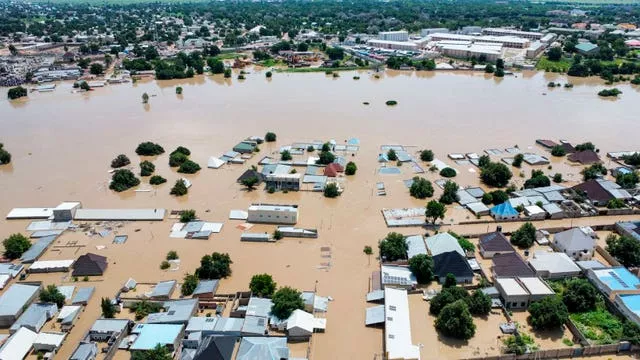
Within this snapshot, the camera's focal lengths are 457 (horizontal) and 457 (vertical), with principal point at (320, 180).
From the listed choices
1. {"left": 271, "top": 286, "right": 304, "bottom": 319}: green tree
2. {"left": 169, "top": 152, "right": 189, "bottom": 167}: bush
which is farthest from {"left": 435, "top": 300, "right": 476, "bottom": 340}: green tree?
{"left": 169, "top": 152, "right": 189, "bottom": 167}: bush

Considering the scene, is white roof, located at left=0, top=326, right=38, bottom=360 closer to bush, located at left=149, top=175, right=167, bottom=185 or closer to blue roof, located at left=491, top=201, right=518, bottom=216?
bush, located at left=149, top=175, right=167, bottom=185

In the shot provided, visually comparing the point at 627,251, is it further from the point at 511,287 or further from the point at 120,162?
the point at 120,162

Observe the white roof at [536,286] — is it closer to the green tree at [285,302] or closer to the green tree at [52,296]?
the green tree at [285,302]

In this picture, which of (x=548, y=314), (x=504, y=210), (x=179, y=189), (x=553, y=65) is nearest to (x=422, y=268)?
(x=548, y=314)

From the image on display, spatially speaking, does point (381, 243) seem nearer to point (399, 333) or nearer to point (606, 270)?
point (399, 333)

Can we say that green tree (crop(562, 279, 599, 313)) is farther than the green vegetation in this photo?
No

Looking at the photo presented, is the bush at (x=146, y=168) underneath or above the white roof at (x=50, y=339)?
above

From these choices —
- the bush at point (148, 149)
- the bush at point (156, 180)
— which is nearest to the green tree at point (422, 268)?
A: the bush at point (156, 180)

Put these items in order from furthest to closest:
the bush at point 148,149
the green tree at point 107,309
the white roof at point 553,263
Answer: the bush at point 148,149
the white roof at point 553,263
the green tree at point 107,309
